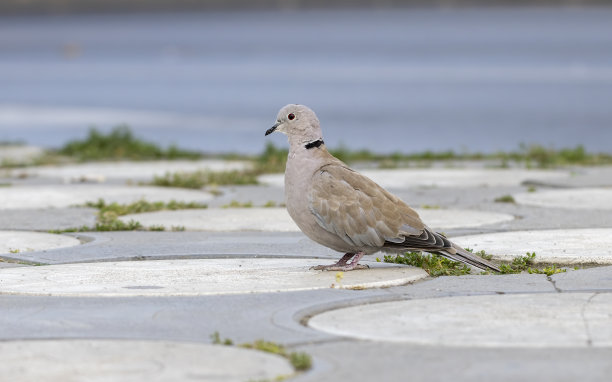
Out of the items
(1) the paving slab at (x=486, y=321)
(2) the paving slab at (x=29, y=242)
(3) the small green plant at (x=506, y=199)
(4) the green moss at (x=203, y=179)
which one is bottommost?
(1) the paving slab at (x=486, y=321)

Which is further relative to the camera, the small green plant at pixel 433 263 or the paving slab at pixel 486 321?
the small green plant at pixel 433 263

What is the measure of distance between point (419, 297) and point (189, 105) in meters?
36.7

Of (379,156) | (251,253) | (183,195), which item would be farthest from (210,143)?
(251,253)

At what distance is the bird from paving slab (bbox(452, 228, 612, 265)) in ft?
2.05

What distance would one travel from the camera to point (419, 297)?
6.73 meters

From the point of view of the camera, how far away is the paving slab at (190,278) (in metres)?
6.90

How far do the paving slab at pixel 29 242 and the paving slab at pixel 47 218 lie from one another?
509 mm

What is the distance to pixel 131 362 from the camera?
5289 millimetres

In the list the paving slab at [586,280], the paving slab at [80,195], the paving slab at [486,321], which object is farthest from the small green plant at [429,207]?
the paving slab at [486,321]

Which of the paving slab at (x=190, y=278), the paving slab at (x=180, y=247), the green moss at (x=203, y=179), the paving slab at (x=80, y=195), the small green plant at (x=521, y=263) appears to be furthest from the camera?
the green moss at (x=203, y=179)

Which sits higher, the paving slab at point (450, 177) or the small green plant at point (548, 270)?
the paving slab at point (450, 177)

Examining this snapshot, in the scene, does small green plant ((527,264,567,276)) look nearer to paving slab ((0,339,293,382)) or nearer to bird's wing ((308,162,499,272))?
bird's wing ((308,162,499,272))

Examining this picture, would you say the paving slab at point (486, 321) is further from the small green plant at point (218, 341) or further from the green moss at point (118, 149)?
the green moss at point (118, 149)

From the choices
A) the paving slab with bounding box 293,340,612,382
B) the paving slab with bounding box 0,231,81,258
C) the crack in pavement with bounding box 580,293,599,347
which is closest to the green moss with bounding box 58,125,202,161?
the paving slab with bounding box 0,231,81,258
